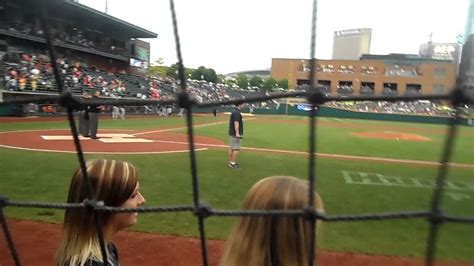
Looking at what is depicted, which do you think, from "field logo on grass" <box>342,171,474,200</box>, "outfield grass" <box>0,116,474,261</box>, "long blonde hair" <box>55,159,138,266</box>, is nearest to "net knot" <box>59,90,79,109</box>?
"long blonde hair" <box>55,159,138,266</box>

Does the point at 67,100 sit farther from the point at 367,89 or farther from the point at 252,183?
the point at 252,183

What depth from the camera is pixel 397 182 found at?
8750mm

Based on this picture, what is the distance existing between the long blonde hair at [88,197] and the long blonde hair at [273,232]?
1.87 feet

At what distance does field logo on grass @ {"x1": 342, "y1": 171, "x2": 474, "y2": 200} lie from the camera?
841 centimetres

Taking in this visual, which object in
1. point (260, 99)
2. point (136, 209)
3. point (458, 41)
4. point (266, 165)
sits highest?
point (458, 41)

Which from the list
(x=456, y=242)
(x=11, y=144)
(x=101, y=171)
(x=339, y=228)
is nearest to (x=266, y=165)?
(x=339, y=228)

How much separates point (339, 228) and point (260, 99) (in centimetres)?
410

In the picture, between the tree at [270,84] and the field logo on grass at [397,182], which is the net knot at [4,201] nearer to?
the field logo on grass at [397,182]

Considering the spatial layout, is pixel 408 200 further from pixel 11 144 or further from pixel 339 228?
pixel 11 144

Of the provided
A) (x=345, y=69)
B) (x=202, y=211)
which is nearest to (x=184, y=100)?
(x=202, y=211)

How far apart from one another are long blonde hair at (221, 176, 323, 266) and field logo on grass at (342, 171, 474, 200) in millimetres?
7192

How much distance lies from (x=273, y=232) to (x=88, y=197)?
2.57ft

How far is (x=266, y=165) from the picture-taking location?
33.5 feet

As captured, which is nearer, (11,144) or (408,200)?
(408,200)
